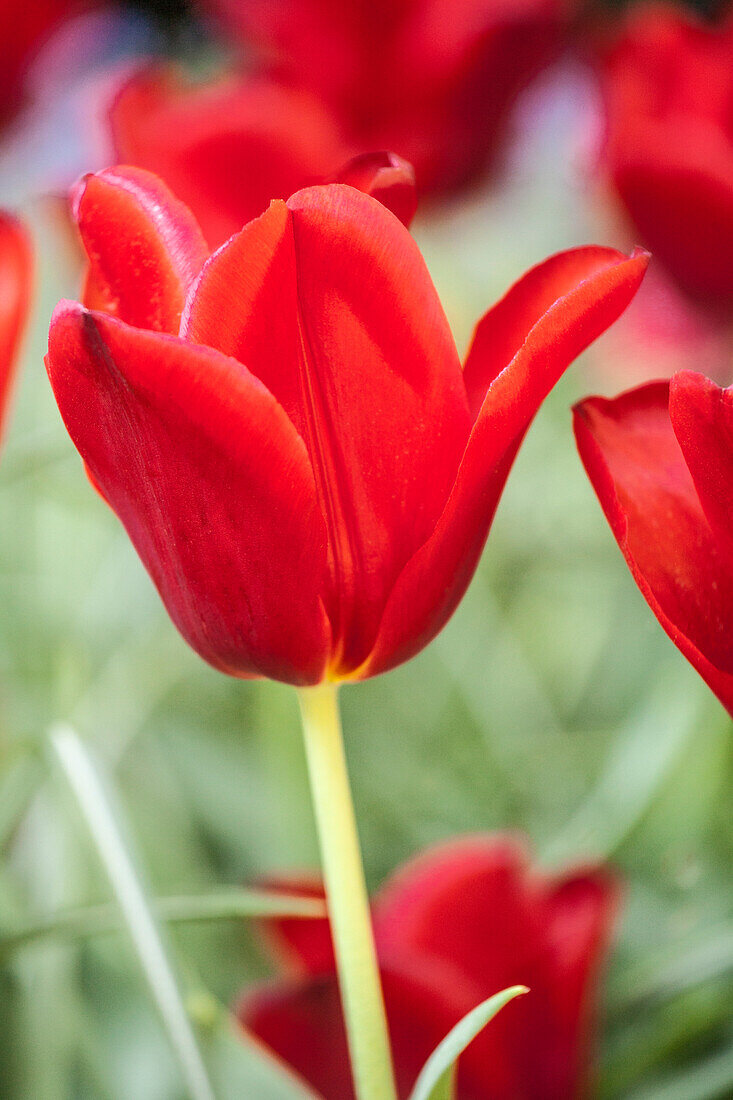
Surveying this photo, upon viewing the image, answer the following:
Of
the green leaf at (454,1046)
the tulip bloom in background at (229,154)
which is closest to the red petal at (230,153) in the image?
the tulip bloom in background at (229,154)

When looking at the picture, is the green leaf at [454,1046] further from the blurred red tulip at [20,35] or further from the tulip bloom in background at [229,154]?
the blurred red tulip at [20,35]

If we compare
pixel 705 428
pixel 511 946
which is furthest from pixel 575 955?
pixel 705 428

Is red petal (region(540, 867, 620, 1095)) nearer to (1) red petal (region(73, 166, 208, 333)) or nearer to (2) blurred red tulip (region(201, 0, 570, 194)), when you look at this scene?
(1) red petal (region(73, 166, 208, 333))

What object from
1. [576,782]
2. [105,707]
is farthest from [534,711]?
[105,707]

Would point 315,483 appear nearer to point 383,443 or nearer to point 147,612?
point 383,443

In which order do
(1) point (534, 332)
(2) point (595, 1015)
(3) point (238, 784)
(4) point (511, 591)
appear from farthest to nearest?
(4) point (511, 591) < (3) point (238, 784) < (2) point (595, 1015) < (1) point (534, 332)

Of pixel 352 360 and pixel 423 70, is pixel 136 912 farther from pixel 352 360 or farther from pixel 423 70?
pixel 423 70
